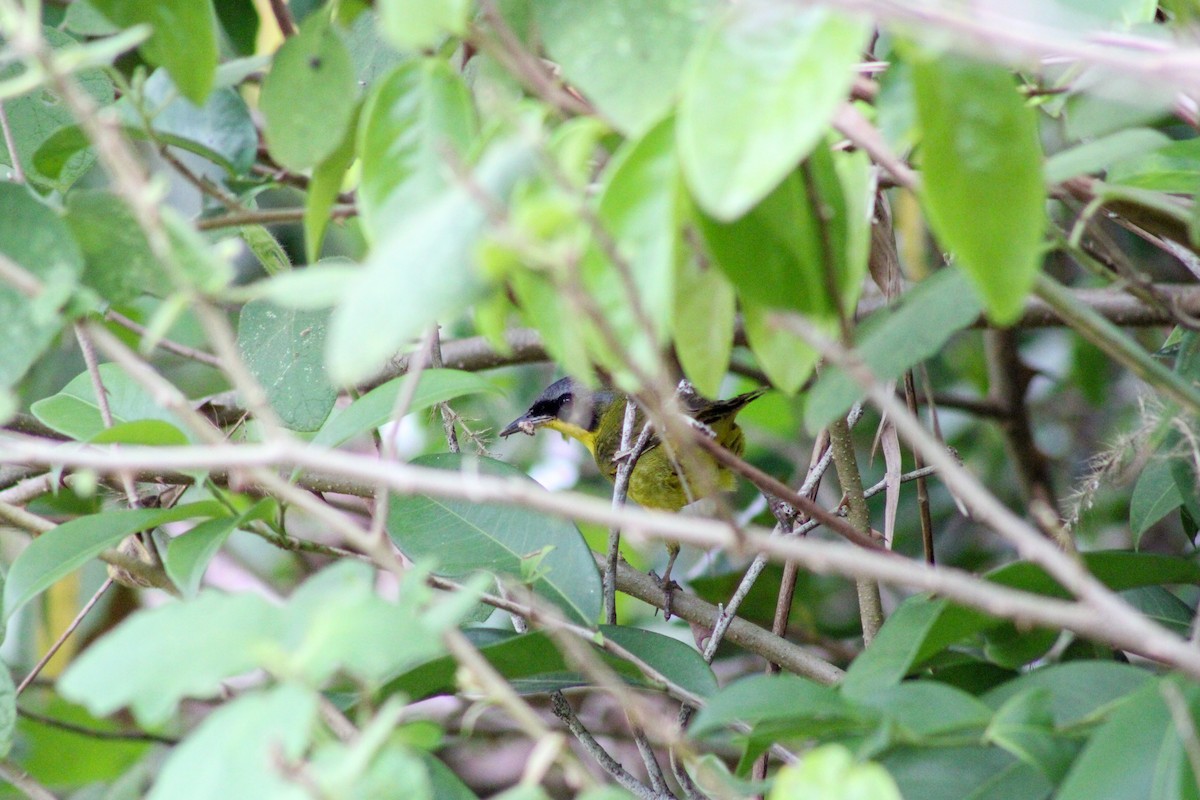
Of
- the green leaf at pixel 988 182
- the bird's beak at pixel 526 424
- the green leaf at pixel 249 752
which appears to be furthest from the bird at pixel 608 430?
the green leaf at pixel 249 752

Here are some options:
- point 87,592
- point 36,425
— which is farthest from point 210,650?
point 87,592

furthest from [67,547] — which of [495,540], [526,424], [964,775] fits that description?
[526,424]

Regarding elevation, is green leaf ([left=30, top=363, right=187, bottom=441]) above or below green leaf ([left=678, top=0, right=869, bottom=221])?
below

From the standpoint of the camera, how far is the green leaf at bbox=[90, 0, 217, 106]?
83 centimetres

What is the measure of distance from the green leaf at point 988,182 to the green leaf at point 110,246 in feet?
1.80

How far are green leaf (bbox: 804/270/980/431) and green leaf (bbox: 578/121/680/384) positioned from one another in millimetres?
189

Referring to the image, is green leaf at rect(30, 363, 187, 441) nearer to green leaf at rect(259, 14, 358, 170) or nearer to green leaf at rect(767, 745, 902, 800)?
green leaf at rect(259, 14, 358, 170)

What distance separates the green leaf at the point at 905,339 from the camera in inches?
28.3

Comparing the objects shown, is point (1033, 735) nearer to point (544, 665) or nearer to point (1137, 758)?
point (1137, 758)

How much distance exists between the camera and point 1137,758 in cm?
67

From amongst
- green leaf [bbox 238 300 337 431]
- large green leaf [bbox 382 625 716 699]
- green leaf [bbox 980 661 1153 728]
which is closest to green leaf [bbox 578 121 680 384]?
green leaf [bbox 980 661 1153 728]

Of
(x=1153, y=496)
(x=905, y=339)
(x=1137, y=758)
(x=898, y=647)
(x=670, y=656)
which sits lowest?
(x=1153, y=496)

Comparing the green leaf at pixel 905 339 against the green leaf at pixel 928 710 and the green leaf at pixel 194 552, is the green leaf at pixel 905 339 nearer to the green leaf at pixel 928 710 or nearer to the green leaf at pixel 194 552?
the green leaf at pixel 928 710

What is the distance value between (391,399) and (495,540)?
25cm
